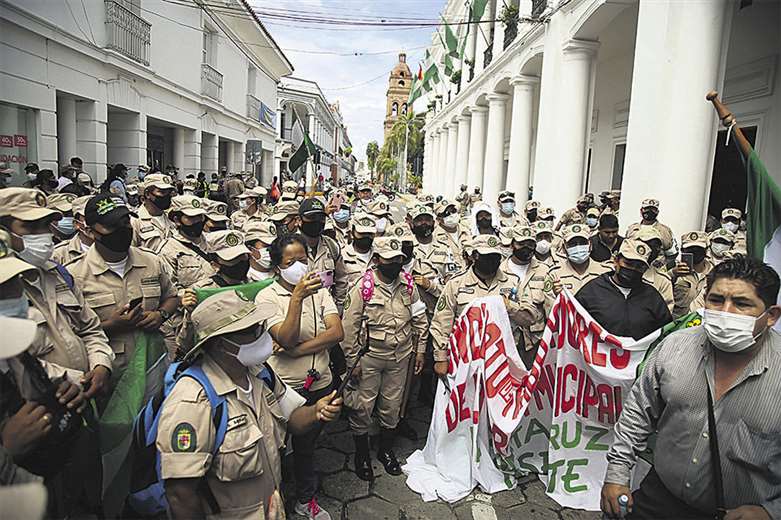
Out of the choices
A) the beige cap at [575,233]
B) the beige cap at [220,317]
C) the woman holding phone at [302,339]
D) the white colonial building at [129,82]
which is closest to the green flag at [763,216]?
the beige cap at [575,233]

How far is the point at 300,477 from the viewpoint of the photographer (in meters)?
3.40

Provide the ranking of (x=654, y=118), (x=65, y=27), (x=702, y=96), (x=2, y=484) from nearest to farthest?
(x=2, y=484) < (x=702, y=96) < (x=654, y=118) < (x=65, y=27)

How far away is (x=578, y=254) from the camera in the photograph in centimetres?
474

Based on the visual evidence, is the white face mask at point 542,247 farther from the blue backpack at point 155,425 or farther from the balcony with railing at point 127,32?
the balcony with railing at point 127,32

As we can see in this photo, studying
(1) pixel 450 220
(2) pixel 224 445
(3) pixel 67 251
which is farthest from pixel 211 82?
(2) pixel 224 445

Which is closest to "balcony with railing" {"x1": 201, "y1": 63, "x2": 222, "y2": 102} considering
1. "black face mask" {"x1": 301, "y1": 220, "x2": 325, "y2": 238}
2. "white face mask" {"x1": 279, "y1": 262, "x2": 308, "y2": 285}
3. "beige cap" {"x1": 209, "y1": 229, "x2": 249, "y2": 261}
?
"black face mask" {"x1": 301, "y1": 220, "x2": 325, "y2": 238}

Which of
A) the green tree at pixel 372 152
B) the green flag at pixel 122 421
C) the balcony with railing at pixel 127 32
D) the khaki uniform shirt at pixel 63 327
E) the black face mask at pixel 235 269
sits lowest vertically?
the green flag at pixel 122 421

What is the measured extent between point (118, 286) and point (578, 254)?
391cm

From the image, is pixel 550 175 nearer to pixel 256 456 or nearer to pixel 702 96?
pixel 702 96

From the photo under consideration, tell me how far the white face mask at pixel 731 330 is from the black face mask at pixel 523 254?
2.61m

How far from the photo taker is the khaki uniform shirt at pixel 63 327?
247cm

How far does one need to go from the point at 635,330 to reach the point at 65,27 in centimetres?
1168

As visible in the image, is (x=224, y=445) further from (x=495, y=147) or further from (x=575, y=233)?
(x=495, y=147)

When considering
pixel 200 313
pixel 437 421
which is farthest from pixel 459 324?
pixel 200 313
